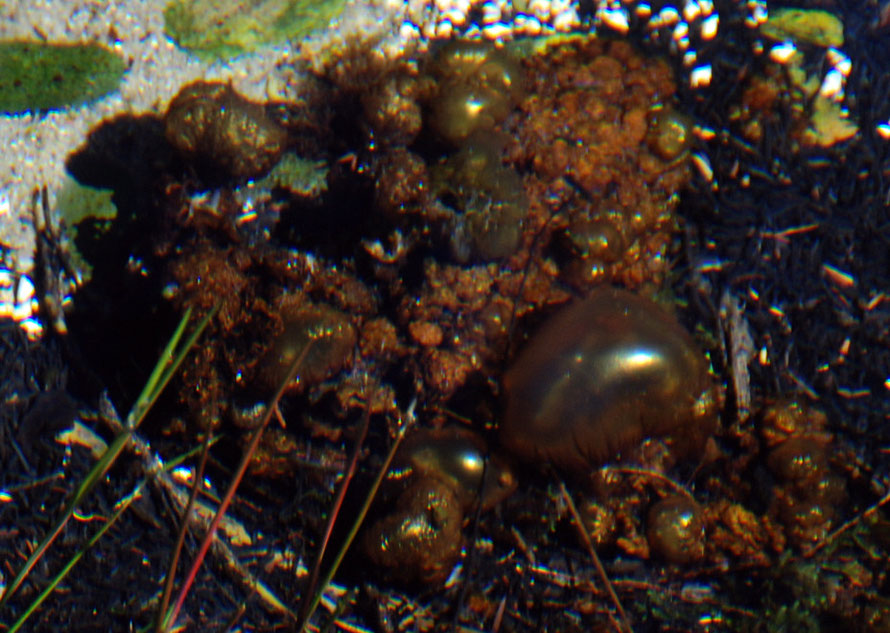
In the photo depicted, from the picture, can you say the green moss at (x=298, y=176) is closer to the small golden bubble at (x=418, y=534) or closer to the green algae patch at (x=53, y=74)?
the green algae patch at (x=53, y=74)

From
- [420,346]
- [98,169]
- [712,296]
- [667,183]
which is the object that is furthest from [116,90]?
[712,296]

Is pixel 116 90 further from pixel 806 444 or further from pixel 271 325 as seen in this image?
pixel 806 444

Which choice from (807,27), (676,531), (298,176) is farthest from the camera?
(807,27)

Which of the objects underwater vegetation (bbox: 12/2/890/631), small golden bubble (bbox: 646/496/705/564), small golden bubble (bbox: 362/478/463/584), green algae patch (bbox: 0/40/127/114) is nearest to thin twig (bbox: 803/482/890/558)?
underwater vegetation (bbox: 12/2/890/631)

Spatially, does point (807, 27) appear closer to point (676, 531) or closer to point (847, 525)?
point (847, 525)

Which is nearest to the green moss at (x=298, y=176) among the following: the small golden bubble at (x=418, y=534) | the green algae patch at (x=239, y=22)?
the green algae patch at (x=239, y=22)

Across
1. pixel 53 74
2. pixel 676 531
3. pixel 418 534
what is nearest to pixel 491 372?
pixel 418 534
